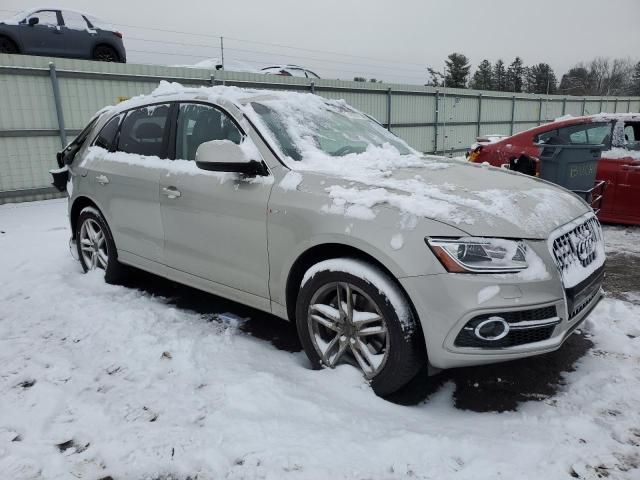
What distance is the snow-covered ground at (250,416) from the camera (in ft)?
7.16

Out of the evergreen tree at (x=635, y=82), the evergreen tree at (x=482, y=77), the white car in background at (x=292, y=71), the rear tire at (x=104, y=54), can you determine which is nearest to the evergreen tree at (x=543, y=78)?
the evergreen tree at (x=482, y=77)

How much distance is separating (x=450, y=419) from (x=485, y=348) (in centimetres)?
46

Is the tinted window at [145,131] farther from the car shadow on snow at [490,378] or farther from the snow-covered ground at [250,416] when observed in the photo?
the car shadow on snow at [490,378]

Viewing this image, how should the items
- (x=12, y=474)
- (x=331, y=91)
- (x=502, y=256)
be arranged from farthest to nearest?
(x=331, y=91)
(x=502, y=256)
(x=12, y=474)

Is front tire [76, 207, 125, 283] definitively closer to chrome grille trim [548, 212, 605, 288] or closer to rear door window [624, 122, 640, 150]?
chrome grille trim [548, 212, 605, 288]

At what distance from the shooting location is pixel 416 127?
16.8 metres

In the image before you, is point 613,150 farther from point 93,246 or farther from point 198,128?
point 93,246

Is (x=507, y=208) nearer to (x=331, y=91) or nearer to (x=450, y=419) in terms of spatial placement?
(x=450, y=419)

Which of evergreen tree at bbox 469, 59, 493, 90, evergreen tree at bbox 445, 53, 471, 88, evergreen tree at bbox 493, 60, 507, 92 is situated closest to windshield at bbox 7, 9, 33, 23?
evergreen tree at bbox 445, 53, 471, 88

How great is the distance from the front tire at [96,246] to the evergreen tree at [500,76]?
3374 inches

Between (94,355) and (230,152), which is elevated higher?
(230,152)

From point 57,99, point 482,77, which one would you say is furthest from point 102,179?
point 482,77

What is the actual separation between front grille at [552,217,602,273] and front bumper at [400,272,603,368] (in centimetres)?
19

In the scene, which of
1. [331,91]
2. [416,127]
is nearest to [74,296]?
[331,91]
